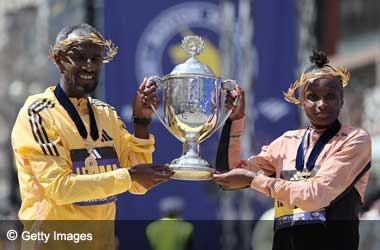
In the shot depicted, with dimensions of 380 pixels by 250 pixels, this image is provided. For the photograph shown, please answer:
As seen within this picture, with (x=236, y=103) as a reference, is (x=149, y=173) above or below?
below

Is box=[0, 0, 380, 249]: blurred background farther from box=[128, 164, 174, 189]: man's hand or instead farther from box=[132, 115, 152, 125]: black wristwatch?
box=[128, 164, 174, 189]: man's hand

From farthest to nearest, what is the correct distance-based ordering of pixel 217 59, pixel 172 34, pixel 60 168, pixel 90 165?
pixel 172 34 → pixel 217 59 → pixel 90 165 → pixel 60 168

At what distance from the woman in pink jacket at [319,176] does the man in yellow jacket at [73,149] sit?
497 millimetres

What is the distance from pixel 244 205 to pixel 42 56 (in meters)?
10.4

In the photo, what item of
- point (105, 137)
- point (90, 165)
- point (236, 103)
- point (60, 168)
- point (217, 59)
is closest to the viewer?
point (60, 168)

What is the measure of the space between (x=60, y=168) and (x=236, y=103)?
906mm

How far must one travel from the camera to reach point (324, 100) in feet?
16.2

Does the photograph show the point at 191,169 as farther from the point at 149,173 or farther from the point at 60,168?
the point at 60,168

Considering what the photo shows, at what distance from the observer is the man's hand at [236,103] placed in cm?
514

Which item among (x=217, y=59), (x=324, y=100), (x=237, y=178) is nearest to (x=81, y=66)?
(x=237, y=178)

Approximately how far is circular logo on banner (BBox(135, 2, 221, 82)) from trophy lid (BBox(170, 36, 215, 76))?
8.01 m

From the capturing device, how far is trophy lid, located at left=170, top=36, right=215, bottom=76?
511cm

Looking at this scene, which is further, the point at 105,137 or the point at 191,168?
the point at 105,137

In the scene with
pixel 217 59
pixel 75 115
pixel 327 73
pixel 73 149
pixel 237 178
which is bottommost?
pixel 217 59
